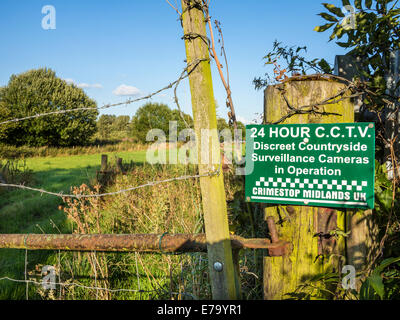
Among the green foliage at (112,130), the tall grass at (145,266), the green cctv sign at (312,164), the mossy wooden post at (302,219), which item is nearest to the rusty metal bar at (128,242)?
the mossy wooden post at (302,219)

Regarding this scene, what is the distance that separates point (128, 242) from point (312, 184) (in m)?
1.10

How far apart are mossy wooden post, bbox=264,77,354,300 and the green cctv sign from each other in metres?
0.09

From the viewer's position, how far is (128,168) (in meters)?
8.52

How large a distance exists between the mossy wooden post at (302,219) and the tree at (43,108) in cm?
2586

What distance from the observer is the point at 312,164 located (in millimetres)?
1576

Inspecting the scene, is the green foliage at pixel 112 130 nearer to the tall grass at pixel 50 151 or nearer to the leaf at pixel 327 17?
the tall grass at pixel 50 151

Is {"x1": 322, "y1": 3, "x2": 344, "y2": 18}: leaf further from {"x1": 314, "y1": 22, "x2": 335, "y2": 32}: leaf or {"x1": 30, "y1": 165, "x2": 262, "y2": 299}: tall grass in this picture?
{"x1": 30, "y1": 165, "x2": 262, "y2": 299}: tall grass

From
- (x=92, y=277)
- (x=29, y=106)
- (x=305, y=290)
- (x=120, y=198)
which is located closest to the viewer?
(x=305, y=290)

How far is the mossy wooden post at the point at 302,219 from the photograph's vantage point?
1.65 meters

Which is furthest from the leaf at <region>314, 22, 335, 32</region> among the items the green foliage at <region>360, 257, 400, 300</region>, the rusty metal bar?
the rusty metal bar

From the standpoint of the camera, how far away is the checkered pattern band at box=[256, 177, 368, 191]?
1527 millimetres
